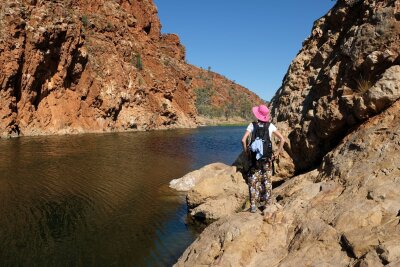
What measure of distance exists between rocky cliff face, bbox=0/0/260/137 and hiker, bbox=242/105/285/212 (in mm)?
41165

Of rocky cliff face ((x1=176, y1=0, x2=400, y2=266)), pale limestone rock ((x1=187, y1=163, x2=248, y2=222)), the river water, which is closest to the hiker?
rocky cliff face ((x1=176, y1=0, x2=400, y2=266))

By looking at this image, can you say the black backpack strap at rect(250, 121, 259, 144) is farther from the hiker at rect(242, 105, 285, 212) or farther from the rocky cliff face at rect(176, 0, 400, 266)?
the rocky cliff face at rect(176, 0, 400, 266)

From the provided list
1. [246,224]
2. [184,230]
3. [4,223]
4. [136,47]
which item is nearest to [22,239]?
[4,223]

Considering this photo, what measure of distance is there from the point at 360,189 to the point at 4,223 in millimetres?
10032

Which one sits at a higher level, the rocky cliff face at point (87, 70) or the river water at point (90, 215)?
the rocky cliff face at point (87, 70)

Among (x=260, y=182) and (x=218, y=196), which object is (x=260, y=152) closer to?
(x=260, y=182)

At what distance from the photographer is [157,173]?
2100cm

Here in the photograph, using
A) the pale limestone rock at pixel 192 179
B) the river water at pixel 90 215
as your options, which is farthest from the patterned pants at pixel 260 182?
the pale limestone rock at pixel 192 179

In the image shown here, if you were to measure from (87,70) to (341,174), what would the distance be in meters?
56.5

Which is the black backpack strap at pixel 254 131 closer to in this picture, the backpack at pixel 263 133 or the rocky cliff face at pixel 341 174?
the backpack at pixel 263 133

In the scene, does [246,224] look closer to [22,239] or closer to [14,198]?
[22,239]

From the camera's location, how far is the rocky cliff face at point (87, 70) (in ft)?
150

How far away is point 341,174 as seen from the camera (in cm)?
738

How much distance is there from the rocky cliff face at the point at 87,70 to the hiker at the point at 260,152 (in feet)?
135
